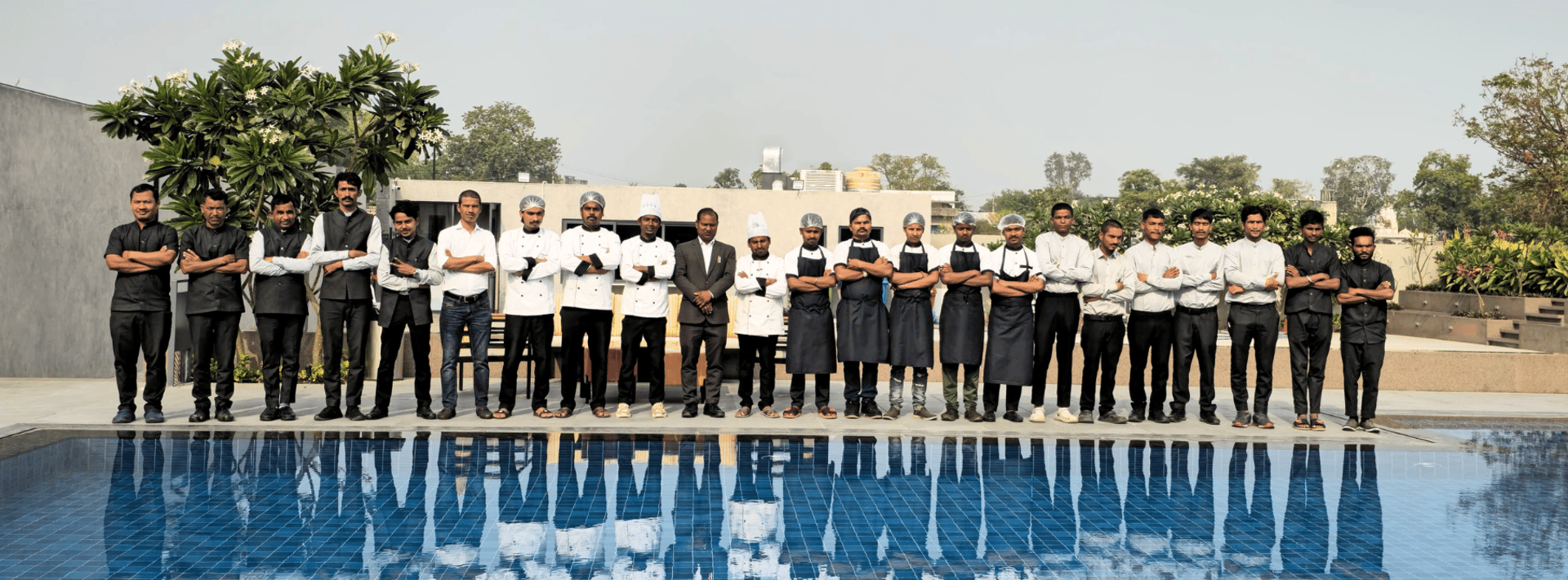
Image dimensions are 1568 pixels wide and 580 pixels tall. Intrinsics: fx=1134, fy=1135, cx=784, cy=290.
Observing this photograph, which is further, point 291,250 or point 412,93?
point 412,93

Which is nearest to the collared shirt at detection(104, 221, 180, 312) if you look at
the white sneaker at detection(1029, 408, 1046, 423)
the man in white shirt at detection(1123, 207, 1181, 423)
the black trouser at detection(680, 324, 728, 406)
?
the black trouser at detection(680, 324, 728, 406)

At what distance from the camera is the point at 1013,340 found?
8.29m

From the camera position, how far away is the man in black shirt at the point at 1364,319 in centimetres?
837

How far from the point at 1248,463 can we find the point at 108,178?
32.9 feet

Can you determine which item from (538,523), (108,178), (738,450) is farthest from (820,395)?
(108,178)

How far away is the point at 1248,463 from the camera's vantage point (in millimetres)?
7043

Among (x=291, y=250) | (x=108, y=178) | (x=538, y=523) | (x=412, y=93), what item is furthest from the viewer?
(x=108, y=178)

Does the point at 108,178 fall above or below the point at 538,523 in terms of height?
above

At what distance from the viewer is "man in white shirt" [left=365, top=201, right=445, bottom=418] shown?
8.00 metres

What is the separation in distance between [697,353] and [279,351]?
2973mm

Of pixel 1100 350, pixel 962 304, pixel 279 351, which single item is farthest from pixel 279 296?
pixel 1100 350

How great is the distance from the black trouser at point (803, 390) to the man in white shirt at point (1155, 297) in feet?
7.55

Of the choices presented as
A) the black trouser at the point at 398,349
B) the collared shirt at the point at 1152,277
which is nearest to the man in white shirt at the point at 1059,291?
the collared shirt at the point at 1152,277

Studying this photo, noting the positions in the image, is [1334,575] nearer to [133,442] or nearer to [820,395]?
[820,395]
